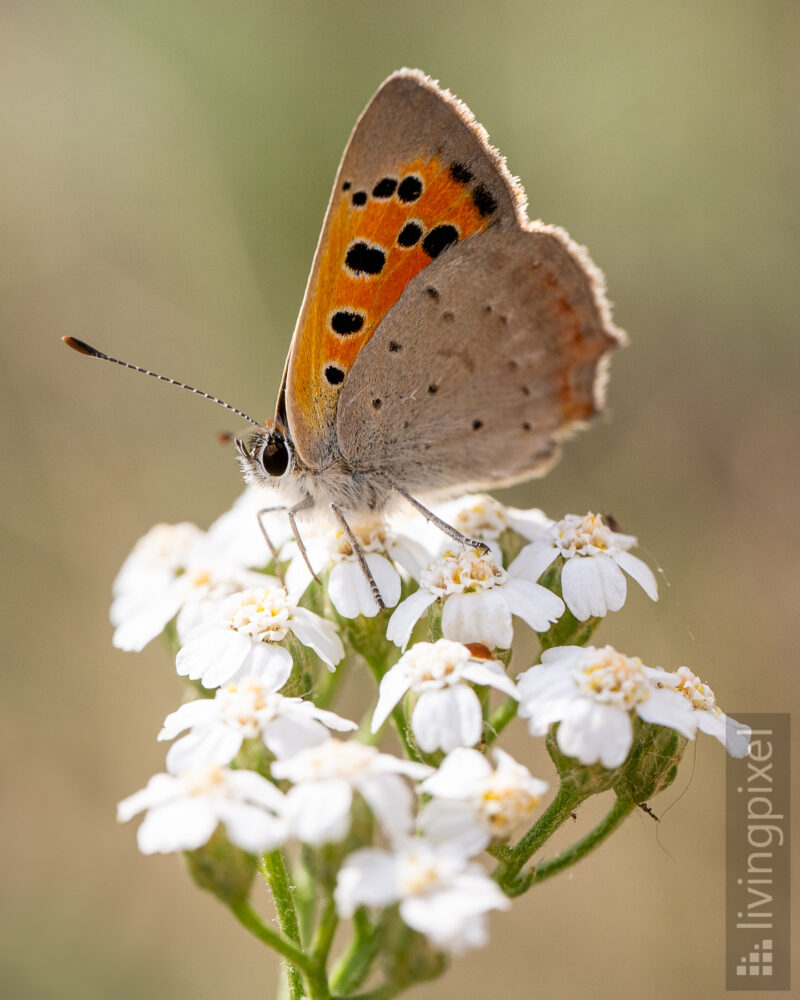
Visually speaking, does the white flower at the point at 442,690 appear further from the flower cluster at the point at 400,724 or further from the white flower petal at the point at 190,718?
the white flower petal at the point at 190,718

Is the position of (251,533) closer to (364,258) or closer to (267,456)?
(267,456)

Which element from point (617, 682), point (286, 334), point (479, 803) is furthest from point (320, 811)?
point (286, 334)

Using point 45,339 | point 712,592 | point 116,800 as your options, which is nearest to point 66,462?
point 45,339

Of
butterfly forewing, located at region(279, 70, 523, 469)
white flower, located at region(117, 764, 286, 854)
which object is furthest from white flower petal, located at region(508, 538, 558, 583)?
white flower, located at region(117, 764, 286, 854)

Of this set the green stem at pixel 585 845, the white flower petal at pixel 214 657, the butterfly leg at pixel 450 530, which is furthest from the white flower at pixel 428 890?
the butterfly leg at pixel 450 530

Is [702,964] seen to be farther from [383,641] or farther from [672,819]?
[383,641]

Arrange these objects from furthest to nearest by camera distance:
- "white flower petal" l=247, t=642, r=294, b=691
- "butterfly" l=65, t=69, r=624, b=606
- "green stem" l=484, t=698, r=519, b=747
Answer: "butterfly" l=65, t=69, r=624, b=606
"green stem" l=484, t=698, r=519, b=747
"white flower petal" l=247, t=642, r=294, b=691

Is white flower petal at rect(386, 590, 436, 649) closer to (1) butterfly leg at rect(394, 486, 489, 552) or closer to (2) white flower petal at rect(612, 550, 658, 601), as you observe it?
(1) butterfly leg at rect(394, 486, 489, 552)
